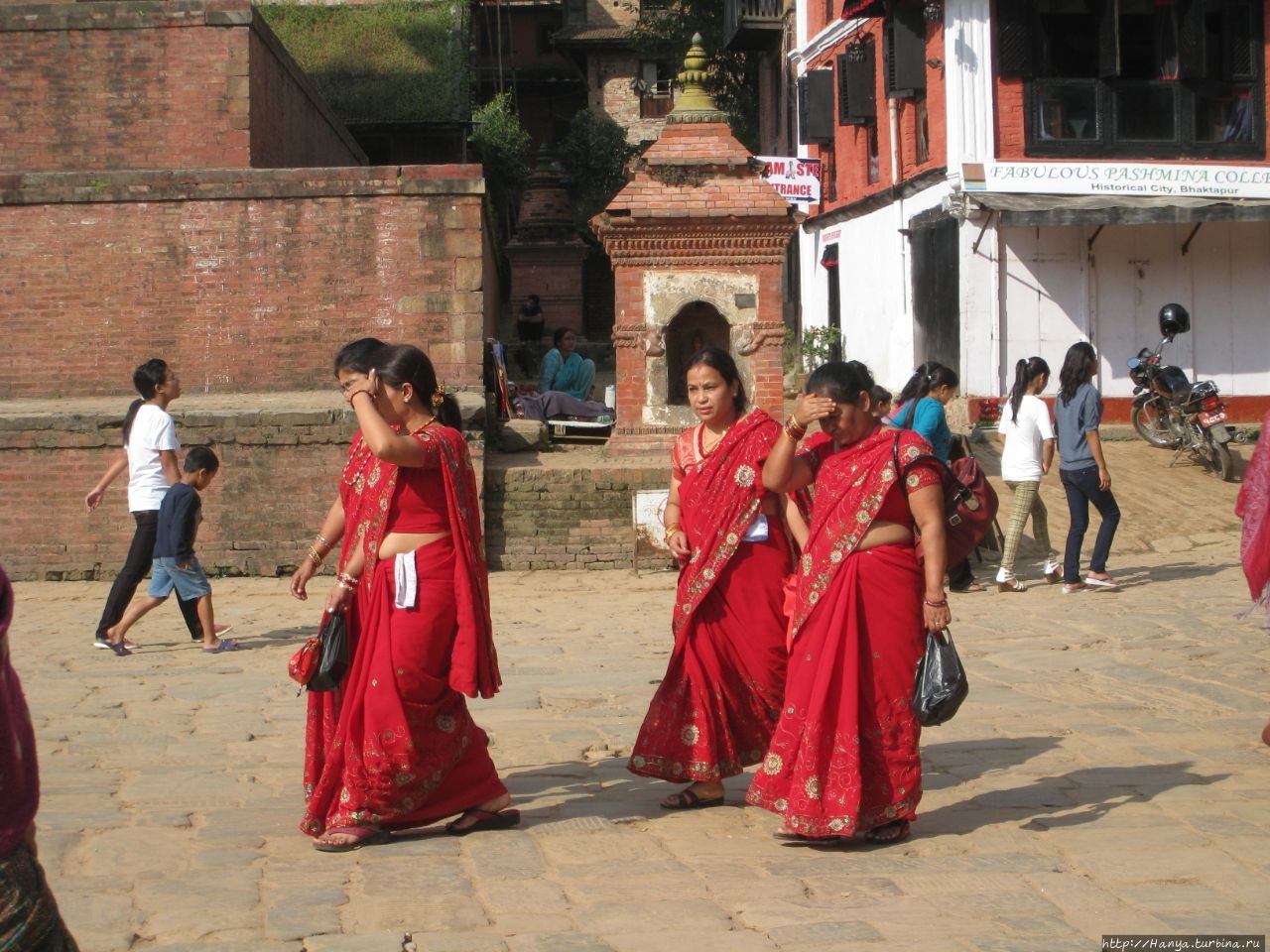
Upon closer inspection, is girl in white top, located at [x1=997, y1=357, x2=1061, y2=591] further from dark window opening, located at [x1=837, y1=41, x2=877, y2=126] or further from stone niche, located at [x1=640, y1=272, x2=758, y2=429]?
dark window opening, located at [x1=837, y1=41, x2=877, y2=126]

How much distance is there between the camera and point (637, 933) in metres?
4.45

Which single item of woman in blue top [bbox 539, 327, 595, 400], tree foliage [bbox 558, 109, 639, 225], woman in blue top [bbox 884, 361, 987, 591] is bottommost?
woman in blue top [bbox 884, 361, 987, 591]

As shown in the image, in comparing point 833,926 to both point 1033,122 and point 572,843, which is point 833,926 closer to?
point 572,843

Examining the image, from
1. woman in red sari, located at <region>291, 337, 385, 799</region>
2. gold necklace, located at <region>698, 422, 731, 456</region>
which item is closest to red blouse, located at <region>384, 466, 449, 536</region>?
woman in red sari, located at <region>291, 337, 385, 799</region>

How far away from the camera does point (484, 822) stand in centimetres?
559

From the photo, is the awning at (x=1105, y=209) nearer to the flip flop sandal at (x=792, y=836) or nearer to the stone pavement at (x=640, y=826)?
the stone pavement at (x=640, y=826)

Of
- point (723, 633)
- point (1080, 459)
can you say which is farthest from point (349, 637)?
point (1080, 459)

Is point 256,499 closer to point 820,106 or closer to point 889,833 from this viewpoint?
point 889,833

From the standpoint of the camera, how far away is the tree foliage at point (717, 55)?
112ft

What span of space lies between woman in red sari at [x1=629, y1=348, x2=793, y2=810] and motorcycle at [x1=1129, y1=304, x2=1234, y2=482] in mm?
11180

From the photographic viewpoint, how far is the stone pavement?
453cm

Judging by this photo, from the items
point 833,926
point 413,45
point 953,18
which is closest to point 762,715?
point 833,926

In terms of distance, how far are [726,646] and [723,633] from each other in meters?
0.05

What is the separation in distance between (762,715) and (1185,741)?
7.33 feet
